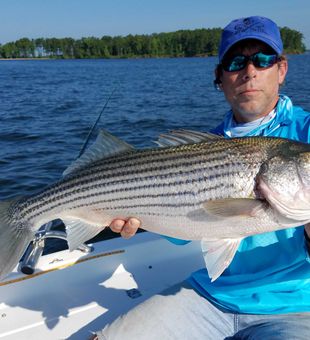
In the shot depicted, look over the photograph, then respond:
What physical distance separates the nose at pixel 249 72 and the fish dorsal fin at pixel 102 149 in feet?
3.83

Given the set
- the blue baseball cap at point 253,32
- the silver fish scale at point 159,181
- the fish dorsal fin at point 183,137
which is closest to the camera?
the silver fish scale at point 159,181

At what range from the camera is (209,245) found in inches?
121

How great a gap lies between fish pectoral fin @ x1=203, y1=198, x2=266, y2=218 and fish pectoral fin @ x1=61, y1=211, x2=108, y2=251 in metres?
0.99

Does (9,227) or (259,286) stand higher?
(9,227)

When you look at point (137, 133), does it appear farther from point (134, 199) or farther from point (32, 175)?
point (134, 199)

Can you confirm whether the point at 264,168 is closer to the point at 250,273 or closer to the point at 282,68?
the point at 250,273

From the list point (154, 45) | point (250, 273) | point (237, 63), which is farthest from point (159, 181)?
point (154, 45)

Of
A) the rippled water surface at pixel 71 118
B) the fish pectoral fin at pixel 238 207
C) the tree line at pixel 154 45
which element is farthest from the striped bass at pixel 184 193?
the tree line at pixel 154 45

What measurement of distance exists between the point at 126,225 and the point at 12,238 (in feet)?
3.15

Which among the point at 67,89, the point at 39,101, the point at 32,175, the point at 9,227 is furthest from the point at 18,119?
the point at 9,227

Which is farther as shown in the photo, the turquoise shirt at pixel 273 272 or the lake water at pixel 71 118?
the lake water at pixel 71 118

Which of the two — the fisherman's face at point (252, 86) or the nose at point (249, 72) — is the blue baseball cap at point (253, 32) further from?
the nose at point (249, 72)

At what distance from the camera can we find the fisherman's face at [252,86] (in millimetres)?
3547

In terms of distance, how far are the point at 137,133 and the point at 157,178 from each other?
1255cm
